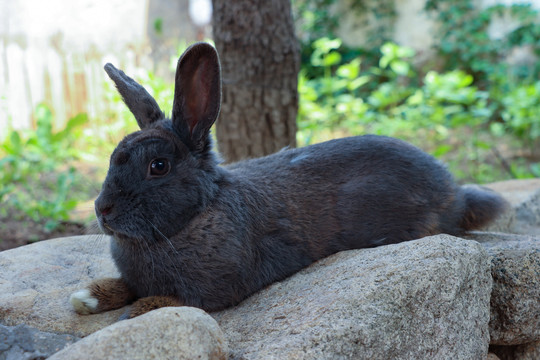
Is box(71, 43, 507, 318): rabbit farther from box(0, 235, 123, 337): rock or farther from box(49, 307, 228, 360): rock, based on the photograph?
box(49, 307, 228, 360): rock

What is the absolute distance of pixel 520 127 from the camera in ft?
23.2

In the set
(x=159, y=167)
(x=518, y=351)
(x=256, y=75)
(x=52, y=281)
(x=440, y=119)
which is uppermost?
(x=256, y=75)

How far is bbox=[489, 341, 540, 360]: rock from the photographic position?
8.91 feet

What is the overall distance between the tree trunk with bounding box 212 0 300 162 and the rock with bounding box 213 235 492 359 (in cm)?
221

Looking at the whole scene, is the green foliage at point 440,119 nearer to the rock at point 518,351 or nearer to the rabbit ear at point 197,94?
the rock at point 518,351

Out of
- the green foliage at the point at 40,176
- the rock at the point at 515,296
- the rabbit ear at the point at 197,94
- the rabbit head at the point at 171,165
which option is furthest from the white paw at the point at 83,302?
the green foliage at the point at 40,176

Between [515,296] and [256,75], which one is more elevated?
[256,75]

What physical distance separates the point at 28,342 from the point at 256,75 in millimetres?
2866

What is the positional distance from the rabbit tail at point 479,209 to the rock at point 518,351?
792 millimetres

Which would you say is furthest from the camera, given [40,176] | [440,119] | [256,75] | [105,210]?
[440,119]

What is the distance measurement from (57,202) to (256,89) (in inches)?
88.1

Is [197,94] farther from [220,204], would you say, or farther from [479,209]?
[479,209]

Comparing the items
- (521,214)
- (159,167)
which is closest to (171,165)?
(159,167)

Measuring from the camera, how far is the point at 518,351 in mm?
2764
